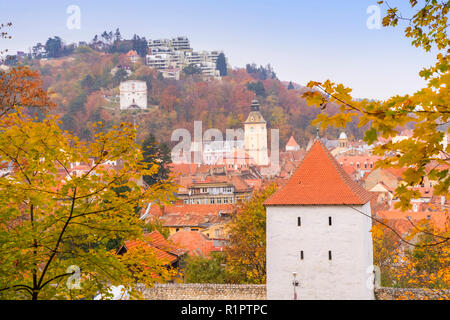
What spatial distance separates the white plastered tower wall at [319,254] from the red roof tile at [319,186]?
0.29 meters

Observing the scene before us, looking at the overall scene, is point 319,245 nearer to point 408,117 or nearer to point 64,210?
point 64,210

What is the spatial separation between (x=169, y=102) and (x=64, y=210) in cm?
11321

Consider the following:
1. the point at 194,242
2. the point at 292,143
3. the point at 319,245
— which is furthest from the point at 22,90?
the point at 292,143

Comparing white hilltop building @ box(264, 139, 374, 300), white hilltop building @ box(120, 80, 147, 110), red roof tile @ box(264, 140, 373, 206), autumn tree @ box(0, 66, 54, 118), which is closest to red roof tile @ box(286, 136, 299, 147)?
white hilltop building @ box(120, 80, 147, 110)

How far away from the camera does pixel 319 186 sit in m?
21.5

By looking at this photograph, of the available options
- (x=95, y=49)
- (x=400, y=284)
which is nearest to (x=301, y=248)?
(x=400, y=284)

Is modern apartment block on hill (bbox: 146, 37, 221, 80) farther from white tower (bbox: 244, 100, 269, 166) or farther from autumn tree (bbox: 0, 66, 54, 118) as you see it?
autumn tree (bbox: 0, 66, 54, 118)

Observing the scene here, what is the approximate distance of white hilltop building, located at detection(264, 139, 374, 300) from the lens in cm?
2067

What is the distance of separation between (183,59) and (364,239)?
546 ft

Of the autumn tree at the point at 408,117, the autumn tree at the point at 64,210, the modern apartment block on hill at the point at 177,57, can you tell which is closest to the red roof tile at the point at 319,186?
the autumn tree at the point at 64,210

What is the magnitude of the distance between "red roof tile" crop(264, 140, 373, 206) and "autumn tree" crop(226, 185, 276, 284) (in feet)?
11.4

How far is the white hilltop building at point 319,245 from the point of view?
2067 centimetres

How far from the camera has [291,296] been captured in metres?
20.8
